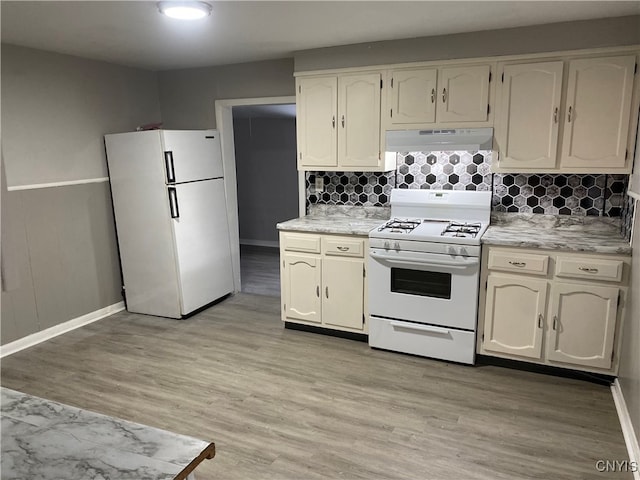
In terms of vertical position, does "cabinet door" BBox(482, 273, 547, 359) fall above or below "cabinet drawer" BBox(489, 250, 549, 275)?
below

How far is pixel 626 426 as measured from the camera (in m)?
2.52

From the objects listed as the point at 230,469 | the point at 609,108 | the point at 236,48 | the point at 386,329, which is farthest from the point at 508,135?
the point at 230,469

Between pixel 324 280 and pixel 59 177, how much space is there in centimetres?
233

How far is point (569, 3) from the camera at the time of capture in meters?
2.58

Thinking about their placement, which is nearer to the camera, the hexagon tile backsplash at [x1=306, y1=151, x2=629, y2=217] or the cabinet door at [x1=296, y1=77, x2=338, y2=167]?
the hexagon tile backsplash at [x1=306, y1=151, x2=629, y2=217]

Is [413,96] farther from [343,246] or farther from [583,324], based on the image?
[583,324]

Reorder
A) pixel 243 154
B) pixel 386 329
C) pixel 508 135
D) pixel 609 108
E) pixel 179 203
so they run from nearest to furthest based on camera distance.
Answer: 1. pixel 609 108
2. pixel 508 135
3. pixel 386 329
4. pixel 179 203
5. pixel 243 154

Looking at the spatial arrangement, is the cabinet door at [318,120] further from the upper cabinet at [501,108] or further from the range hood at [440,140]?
the range hood at [440,140]

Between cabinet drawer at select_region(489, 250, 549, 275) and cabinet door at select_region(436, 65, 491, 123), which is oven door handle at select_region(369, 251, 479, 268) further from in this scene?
cabinet door at select_region(436, 65, 491, 123)

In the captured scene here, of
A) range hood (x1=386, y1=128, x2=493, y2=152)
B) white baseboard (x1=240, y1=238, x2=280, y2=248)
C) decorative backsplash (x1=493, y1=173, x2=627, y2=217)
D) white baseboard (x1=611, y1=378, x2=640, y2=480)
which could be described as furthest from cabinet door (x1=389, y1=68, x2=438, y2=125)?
white baseboard (x1=240, y1=238, x2=280, y2=248)

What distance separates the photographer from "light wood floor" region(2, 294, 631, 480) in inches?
91.9

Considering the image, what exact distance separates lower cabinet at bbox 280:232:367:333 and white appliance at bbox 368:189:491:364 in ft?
0.46

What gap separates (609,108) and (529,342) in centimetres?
157

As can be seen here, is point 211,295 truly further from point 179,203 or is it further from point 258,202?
point 258,202
